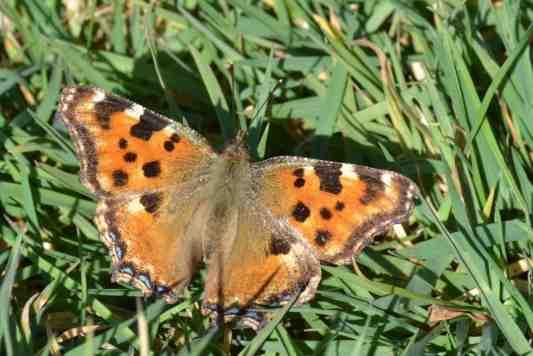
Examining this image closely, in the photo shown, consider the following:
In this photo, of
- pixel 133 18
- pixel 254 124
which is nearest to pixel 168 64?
pixel 133 18

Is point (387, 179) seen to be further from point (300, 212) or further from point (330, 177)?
point (300, 212)

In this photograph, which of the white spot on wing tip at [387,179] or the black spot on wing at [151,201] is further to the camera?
the black spot on wing at [151,201]

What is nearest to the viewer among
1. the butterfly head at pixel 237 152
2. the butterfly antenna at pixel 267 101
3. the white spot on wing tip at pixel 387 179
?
the white spot on wing tip at pixel 387 179

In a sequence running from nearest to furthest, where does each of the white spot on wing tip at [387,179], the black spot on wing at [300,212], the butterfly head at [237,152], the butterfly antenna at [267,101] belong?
the white spot on wing tip at [387,179], the black spot on wing at [300,212], the butterfly head at [237,152], the butterfly antenna at [267,101]

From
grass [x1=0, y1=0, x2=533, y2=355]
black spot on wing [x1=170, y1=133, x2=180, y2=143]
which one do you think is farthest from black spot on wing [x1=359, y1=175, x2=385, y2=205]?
black spot on wing [x1=170, y1=133, x2=180, y2=143]

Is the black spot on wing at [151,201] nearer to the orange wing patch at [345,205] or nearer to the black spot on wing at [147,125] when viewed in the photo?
the black spot on wing at [147,125]

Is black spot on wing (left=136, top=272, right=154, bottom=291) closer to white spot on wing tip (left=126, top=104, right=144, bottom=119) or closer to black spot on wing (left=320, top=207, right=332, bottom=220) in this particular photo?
white spot on wing tip (left=126, top=104, right=144, bottom=119)

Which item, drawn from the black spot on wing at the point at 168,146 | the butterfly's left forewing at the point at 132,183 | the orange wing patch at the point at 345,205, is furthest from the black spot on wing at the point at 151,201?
the orange wing patch at the point at 345,205
